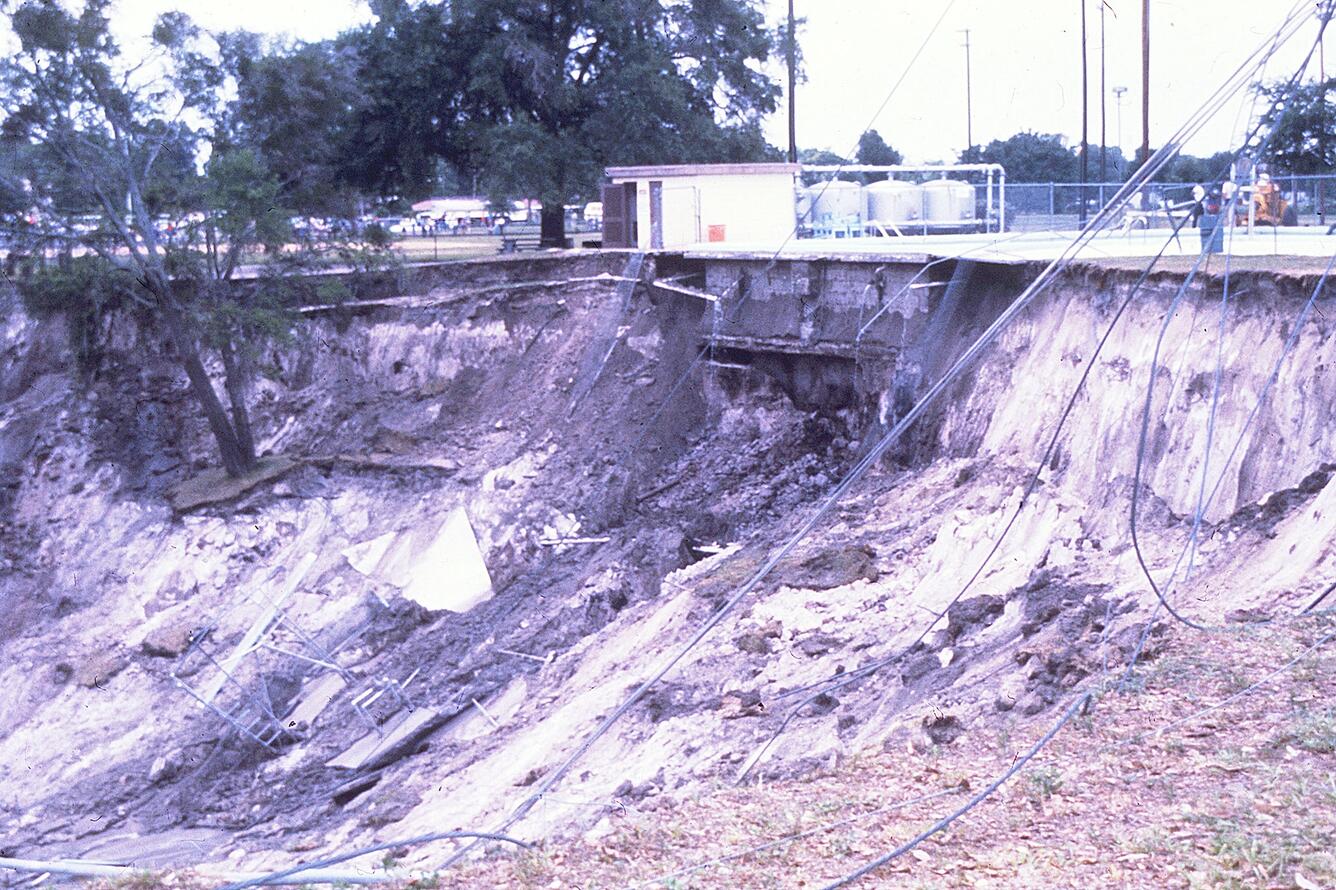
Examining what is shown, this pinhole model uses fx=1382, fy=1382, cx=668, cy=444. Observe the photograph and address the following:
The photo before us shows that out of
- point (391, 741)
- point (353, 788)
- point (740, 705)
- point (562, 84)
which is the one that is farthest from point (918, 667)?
point (562, 84)

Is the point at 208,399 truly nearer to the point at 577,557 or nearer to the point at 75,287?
the point at 75,287

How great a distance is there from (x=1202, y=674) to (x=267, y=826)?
10.3 metres

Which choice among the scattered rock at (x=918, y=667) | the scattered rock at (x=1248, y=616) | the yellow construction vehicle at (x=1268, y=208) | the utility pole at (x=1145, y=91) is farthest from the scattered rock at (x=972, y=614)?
the utility pole at (x=1145, y=91)

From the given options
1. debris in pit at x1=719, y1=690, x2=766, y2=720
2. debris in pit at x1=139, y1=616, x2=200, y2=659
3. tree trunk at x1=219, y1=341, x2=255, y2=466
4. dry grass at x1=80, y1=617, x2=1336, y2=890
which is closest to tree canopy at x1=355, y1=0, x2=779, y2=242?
tree trunk at x1=219, y1=341, x2=255, y2=466

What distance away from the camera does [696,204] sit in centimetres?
2878

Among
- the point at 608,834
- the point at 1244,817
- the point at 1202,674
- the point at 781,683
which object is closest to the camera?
the point at 1244,817

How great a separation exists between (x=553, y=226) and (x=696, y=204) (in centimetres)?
681

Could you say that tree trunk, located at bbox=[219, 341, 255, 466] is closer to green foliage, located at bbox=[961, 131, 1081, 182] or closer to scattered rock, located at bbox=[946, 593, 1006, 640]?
scattered rock, located at bbox=[946, 593, 1006, 640]

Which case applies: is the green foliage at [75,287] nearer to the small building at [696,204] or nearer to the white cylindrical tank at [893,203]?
the small building at [696,204]

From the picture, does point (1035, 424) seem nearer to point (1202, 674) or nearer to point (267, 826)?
point (1202, 674)

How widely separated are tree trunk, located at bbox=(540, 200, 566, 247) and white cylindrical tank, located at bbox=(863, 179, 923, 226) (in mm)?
7569

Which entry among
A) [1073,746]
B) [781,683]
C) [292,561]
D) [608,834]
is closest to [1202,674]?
[1073,746]

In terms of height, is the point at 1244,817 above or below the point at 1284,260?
below

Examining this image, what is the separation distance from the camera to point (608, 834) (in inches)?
307
